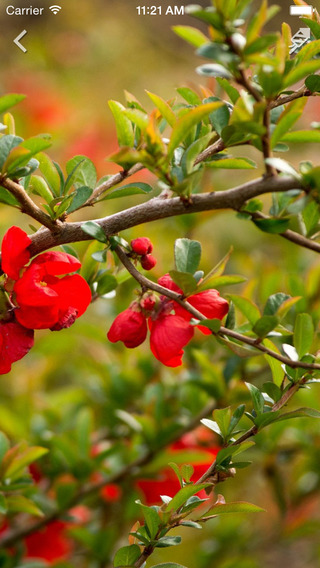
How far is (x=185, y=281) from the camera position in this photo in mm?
594

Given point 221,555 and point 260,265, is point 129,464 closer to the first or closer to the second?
point 221,555

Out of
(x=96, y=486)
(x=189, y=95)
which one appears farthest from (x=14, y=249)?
(x=96, y=486)

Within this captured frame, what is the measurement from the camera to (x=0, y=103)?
0.60 metres

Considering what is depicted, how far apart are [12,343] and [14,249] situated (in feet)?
0.30

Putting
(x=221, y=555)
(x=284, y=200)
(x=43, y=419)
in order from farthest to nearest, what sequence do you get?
(x=221, y=555) < (x=43, y=419) < (x=284, y=200)

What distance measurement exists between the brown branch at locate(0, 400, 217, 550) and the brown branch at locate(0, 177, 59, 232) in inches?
23.2

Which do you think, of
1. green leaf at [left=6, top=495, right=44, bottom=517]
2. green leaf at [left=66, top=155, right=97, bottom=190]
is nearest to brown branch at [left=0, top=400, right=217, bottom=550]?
green leaf at [left=6, top=495, right=44, bottom=517]

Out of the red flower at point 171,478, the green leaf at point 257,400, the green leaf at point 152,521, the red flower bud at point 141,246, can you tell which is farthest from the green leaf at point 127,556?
the red flower at point 171,478

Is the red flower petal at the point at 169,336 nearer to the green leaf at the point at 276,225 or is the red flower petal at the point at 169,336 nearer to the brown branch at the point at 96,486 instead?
the green leaf at the point at 276,225

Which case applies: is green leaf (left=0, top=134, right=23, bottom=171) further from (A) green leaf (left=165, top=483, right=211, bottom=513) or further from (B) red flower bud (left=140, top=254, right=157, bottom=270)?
(A) green leaf (left=165, top=483, right=211, bottom=513)

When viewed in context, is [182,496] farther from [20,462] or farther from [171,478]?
[171,478]

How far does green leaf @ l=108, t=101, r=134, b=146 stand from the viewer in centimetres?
62

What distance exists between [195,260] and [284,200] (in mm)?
98

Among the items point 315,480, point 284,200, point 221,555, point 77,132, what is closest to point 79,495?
point 221,555
